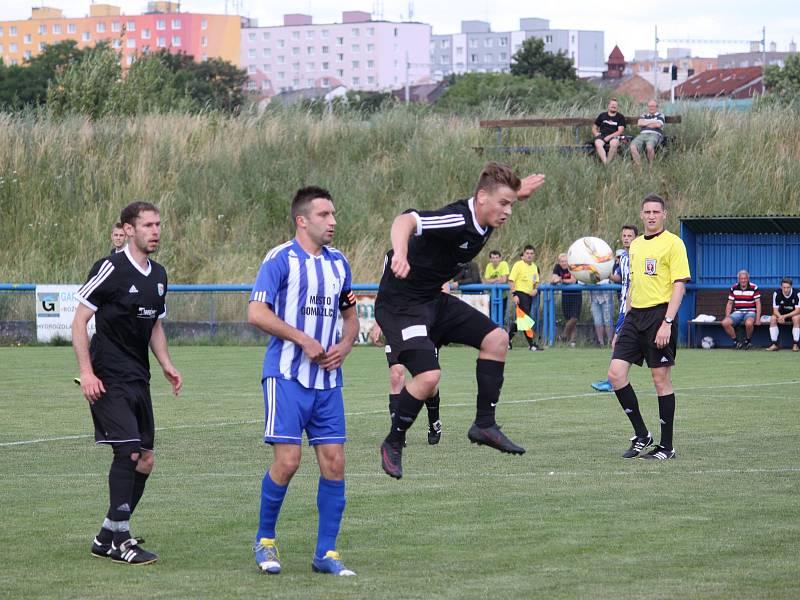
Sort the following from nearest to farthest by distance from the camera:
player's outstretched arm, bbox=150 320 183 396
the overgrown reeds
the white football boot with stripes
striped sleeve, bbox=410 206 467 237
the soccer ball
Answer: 1. the white football boot with stripes
2. player's outstretched arm, bbox=150 320 183 396
3. striped sleeve, bbox=410 206 467 237
4. the soccer ball
5. the overgrown reeds

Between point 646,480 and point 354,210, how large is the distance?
81.1 ft

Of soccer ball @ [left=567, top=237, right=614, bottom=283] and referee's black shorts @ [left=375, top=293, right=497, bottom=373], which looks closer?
referee's black shorts @ [left=375, top=293, right=497, bottom=373]

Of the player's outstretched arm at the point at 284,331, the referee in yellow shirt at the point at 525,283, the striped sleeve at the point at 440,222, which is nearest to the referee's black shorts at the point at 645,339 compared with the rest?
the striped sleeve at the point at 440,222

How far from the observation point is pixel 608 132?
33.9 meters

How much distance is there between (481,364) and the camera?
8828mm

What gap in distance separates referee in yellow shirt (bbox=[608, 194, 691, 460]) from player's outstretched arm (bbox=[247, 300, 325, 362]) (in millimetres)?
4884

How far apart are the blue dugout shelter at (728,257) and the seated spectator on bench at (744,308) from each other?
2.08 ft

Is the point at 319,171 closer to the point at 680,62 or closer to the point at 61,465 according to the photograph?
the point at 61,465

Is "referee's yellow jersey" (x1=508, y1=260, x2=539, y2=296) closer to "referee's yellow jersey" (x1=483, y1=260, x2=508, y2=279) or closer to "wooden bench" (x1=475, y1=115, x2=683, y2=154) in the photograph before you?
"referee's yellow jersey" (x1=483, y1=260, x2=508, y2=279)

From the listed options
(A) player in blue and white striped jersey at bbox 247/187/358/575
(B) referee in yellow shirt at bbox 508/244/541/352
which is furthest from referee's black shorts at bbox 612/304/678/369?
(B) referee in yellow shirt at bbox 508/244/541/352

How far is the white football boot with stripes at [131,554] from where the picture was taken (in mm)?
6902

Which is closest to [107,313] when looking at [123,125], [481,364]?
[481,364]

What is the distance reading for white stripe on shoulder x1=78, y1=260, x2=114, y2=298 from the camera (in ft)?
23.6

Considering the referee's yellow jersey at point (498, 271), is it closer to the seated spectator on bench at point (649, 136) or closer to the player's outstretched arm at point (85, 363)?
the seated spectator on bench at point (649, 136)
